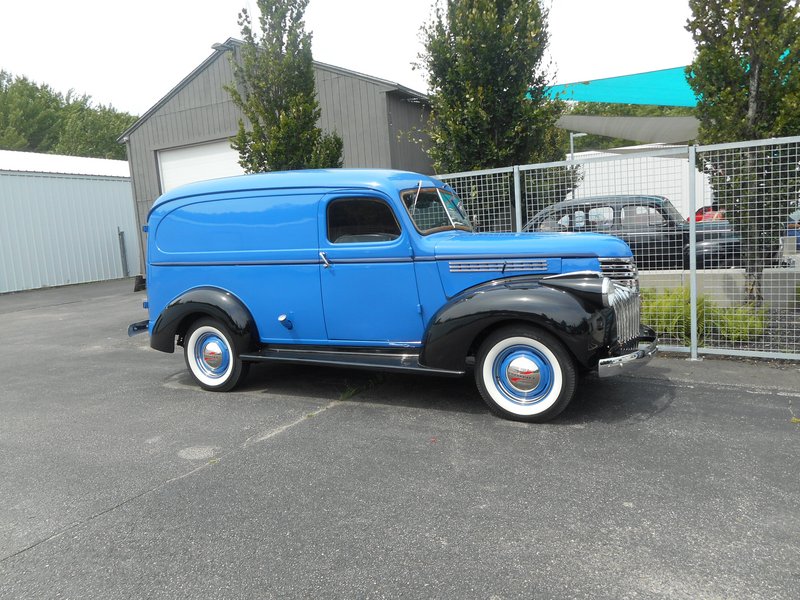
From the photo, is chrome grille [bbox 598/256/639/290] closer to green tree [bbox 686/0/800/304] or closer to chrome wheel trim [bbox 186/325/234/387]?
green tree [bbox 686/0/800/304]

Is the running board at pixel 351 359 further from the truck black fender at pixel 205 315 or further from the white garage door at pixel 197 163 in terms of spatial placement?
the white garage door at pixel 197 163

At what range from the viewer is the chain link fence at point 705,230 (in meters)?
6.29

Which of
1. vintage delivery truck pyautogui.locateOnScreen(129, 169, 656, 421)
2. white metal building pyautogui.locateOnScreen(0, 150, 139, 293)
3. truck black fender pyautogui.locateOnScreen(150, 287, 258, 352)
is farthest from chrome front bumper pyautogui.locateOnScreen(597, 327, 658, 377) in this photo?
white metal building pyautogui.locateOnScreen(0, 150, 139, 293)

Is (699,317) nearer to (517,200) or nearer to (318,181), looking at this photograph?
(517,200)

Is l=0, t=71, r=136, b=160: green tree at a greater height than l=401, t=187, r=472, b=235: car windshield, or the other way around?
l=0, t=71, r=136, b=160: green tree

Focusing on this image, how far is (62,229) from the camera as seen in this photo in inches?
761

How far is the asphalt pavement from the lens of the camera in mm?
2670

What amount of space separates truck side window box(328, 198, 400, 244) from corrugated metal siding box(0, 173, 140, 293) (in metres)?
16.9

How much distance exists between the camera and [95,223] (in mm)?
20469

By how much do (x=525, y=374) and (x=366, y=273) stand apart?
1.66 metres

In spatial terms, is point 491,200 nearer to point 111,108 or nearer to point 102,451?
point 102,451

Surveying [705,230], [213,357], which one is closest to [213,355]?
[213,357]

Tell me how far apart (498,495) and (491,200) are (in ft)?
15.6

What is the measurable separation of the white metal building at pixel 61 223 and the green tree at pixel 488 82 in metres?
15.7
